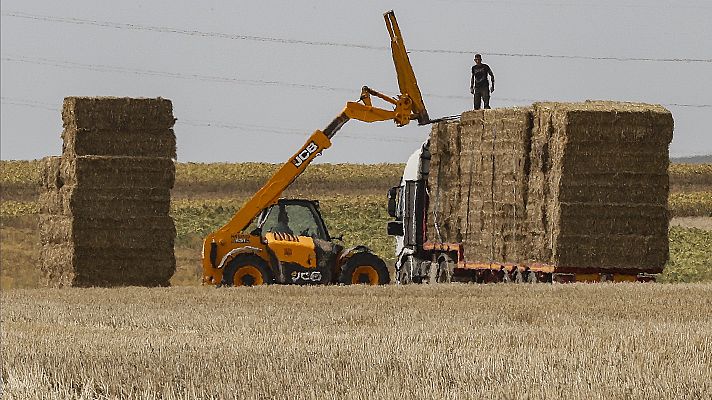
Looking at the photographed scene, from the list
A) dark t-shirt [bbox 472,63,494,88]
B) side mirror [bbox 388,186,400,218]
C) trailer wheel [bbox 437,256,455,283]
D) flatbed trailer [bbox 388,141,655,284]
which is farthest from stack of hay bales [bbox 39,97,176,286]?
side mirror [bbox 388,186,400,218]

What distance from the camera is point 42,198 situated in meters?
29.4

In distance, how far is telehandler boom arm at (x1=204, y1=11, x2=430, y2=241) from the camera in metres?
28.7

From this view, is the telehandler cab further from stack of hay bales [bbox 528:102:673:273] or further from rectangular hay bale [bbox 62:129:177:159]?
stack of hay bales [bbox 528:102:673:273]

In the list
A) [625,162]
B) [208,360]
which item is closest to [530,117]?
[625,162]

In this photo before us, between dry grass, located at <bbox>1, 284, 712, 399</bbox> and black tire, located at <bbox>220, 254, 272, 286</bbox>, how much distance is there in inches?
134

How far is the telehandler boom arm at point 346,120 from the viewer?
28.7 metres

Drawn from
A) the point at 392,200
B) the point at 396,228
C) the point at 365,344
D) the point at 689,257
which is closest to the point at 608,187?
the point at 396,228

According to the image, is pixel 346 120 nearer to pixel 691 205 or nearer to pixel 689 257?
pixel 689 257

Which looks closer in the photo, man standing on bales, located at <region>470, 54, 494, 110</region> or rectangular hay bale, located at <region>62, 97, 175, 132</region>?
rectangular hay bale, located at <region>62, 97, 175, 132</region>

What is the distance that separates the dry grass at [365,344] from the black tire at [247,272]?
11.1ft

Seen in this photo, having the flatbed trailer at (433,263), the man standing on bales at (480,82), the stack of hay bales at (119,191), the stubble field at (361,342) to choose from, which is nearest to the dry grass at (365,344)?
the stubble field at (361,342)

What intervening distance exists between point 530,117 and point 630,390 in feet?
52.7

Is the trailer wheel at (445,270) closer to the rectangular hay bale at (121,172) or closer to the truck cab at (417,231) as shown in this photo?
the truck cab at (417,231)

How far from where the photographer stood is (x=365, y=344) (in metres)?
14.4
